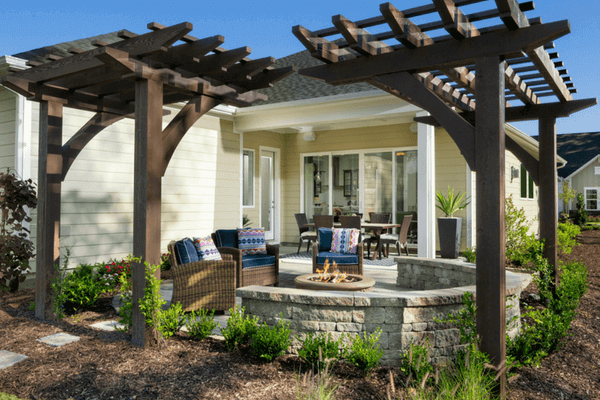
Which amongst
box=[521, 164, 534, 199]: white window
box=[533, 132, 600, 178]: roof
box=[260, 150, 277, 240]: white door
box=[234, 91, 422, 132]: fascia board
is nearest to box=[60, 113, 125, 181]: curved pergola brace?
box=[234, 91, 422, 132]: fascia board

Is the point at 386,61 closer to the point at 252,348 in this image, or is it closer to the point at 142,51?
the point at 142,51

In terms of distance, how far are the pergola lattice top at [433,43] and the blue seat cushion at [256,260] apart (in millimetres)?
2883

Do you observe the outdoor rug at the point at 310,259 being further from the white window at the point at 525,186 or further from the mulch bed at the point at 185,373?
the white window at the point at 525,186

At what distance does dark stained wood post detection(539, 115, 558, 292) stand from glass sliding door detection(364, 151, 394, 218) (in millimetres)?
5846

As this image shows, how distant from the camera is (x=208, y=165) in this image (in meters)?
9.28

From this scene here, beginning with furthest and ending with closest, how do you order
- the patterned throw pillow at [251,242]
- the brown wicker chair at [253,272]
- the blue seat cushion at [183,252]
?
1. the patterned throw pillow at [251,242]
2. the brown wicker chair at [253,272]
3. the blue seat cushion at [183,252]

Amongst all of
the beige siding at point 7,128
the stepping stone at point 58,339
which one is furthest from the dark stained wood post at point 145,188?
the beige siding at point 7,128

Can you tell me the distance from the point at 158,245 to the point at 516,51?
10.1 feet

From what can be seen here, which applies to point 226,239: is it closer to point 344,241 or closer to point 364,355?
point 344,241

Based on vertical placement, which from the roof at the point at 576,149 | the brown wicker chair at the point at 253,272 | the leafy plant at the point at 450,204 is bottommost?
the brown wicker chair at the point at 253,272

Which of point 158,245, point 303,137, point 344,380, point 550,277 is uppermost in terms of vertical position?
point 303,137

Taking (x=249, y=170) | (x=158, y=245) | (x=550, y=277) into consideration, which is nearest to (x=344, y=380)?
(x=158, y=245)

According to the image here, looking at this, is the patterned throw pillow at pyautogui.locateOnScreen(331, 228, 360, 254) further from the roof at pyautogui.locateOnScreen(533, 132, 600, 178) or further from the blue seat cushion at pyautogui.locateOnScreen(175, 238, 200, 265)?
the roof at pyautogui.locateOnScreen(533, 132, 600, 178)

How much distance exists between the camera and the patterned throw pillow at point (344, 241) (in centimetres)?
681
